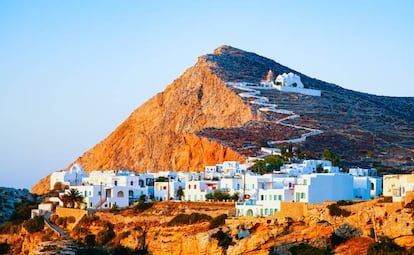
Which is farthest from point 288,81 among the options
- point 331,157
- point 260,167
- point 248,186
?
point 248,186

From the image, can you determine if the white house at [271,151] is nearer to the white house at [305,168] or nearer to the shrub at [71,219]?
the white house at [305,168]

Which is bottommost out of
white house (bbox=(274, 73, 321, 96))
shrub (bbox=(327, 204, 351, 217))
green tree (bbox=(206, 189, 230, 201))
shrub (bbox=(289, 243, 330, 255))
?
shrub (bbox=(289, 243, 330, 255))

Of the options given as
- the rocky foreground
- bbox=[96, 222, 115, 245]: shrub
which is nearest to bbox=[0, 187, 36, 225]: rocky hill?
the rocky foreground

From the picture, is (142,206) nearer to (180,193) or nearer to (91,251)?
(180,193)

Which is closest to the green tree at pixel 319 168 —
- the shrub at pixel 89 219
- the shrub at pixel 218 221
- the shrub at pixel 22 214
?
the shrub at pixel 218 221

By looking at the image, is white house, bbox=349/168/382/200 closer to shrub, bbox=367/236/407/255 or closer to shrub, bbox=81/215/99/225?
shrub, bbox=367/236/407/255

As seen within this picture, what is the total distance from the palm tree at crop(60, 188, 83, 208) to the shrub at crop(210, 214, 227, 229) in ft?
50.5

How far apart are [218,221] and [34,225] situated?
620 inches

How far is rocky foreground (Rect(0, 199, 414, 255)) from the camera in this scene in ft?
134

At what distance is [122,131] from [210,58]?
629 inches

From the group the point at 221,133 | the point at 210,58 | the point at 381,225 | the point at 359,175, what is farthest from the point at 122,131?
the point at 381,225

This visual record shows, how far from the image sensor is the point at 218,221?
47.8m

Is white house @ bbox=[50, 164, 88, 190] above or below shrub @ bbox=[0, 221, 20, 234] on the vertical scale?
above

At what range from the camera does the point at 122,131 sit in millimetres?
106125
